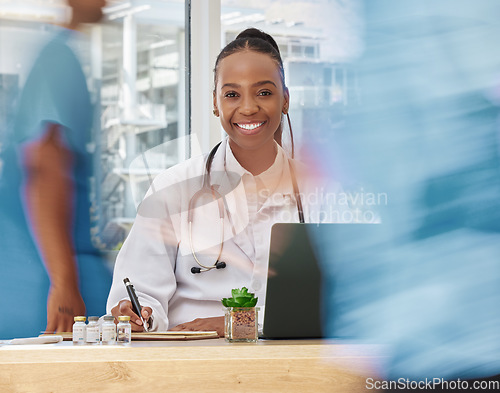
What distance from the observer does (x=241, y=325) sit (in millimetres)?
1088

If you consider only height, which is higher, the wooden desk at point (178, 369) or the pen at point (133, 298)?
the pen at point (133, 298)

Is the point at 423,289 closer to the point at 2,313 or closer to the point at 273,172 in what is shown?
the point at 273,172

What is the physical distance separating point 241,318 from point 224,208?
2.44 ft

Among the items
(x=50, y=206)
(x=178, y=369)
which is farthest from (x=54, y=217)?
(x=178, y=369)

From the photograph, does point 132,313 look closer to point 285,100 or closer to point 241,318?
point 241,318

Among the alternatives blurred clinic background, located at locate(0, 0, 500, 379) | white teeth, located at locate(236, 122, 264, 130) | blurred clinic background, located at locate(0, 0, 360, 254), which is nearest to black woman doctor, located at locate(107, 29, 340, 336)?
white teeth, located at locate(236, 122, 264, 130)

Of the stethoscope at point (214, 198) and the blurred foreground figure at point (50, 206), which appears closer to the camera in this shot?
the stethoscope at point (214, 198)

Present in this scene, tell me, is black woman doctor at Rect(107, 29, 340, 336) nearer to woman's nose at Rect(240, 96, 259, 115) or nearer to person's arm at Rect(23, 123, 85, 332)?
woman's nose at Rect(240, 96, 259, 115)

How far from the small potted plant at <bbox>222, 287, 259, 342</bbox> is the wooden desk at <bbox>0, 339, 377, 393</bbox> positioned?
131mm

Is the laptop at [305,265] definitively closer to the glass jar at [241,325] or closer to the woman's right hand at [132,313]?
the glass jar at [241,325]

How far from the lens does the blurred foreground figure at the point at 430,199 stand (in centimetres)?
92

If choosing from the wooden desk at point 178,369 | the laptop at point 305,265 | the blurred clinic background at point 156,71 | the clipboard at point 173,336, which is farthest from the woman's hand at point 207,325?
the blurred clinic background at point 156,71

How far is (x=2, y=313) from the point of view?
199 centimetres

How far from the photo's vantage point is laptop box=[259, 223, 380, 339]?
1.07m
